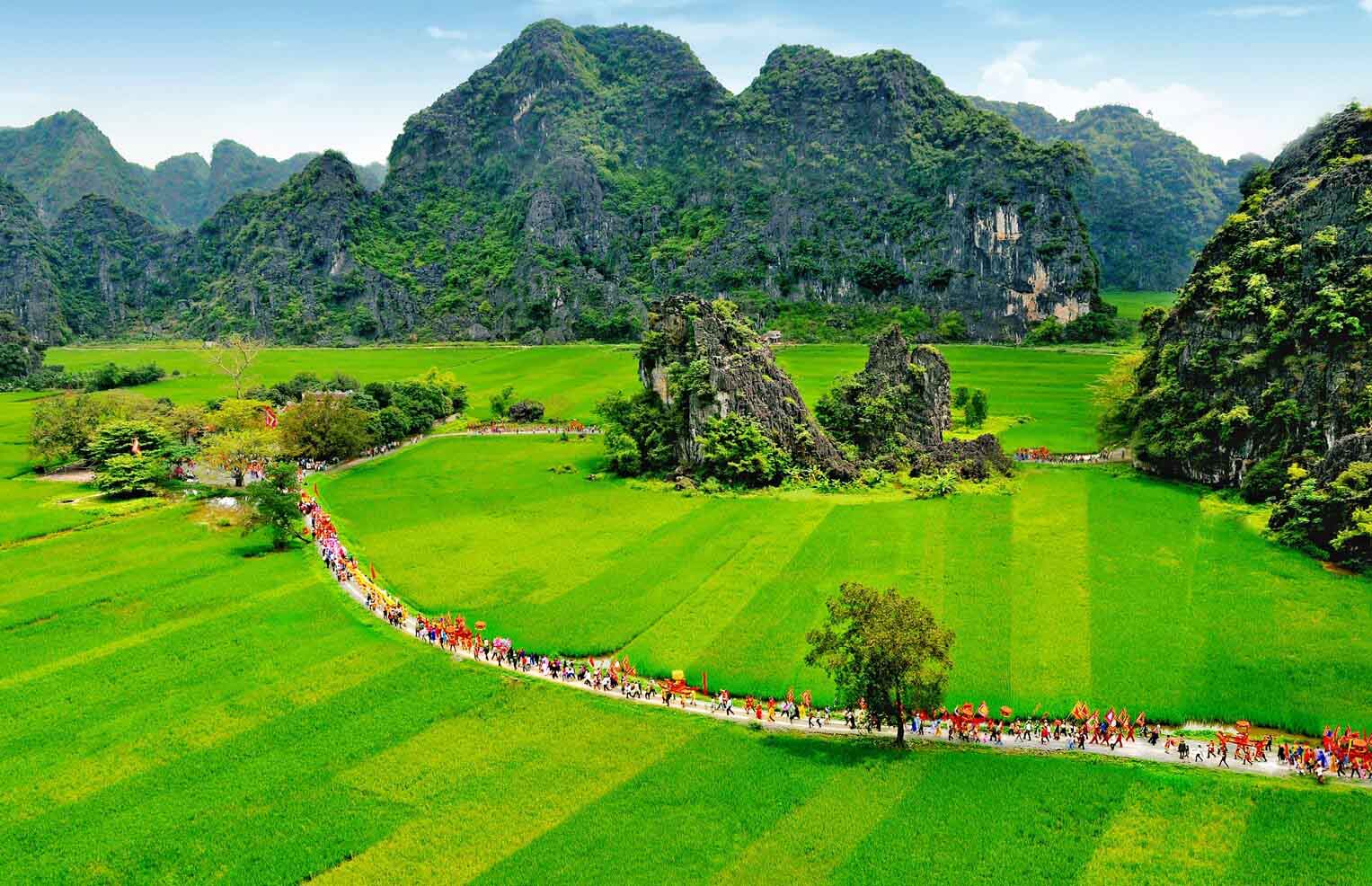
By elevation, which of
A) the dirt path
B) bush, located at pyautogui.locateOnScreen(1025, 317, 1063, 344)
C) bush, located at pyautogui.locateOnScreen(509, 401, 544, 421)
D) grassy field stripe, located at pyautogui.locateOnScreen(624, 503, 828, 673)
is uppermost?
bush, located at pyautogui.locateOnScreen(1025, 317, 1063, 344)

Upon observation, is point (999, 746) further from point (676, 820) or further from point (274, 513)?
point (274, 513)

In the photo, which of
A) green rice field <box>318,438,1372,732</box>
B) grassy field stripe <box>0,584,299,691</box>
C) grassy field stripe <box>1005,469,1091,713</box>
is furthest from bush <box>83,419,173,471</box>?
grassy field stripe <box>1005,469,1091,713</box>

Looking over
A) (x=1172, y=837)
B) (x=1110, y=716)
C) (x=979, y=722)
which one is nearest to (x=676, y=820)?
(x=979, y=722)

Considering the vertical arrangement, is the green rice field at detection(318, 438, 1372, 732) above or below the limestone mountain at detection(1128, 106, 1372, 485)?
below

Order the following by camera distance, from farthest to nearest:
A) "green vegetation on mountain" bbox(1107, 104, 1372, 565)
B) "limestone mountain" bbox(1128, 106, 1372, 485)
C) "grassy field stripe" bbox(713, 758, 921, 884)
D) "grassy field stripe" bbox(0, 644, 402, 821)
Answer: "limestone mountain" bbox(1128, 106, 1372, 485) < "green vegetation on mountain" bbox(1107, 104, 1372, 565) < "grassy field stripe" bbox(0, 644, 402, 821) < "grassy field stripe" bbox(713, 758, 921, 884)

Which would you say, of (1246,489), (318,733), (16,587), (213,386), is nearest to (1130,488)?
(1246,489)

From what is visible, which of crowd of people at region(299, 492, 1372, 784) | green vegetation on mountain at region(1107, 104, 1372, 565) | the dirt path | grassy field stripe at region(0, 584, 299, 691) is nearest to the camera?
the dirt path

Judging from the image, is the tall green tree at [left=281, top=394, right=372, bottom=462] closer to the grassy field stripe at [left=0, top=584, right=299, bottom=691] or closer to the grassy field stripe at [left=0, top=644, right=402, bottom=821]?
the grassy field stripe at [left=0, top=584, right=299, bottom=691]
